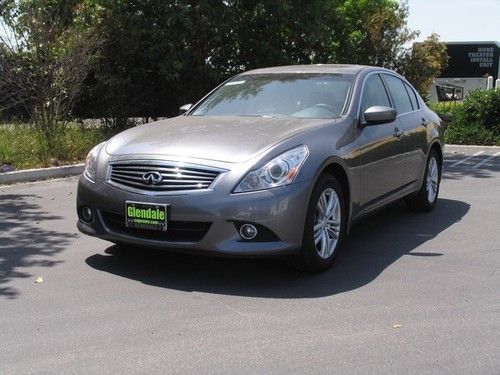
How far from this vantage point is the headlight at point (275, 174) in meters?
4.51

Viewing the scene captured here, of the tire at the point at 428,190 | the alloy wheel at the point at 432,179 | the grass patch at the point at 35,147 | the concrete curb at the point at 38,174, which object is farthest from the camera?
the grass patch at the point at 35,147

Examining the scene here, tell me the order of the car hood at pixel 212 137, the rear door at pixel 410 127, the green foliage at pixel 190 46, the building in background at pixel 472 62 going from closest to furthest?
1. the car hood at pixel 212 137
2. the rear door at pixel 410 127
3. the green foliage at pixel 190 46
4. the building in background at pixel 472 62

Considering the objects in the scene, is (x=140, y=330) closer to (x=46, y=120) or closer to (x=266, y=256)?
(x=266, y=256)

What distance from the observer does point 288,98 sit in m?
5.97

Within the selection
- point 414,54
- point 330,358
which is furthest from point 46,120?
point 414,54

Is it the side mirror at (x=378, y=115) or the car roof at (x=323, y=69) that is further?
the car roof at (x=323, y=69)

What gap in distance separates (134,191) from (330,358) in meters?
1.93

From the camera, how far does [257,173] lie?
454cm

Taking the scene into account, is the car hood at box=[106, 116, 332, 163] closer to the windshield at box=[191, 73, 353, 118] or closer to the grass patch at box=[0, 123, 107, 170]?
the windshield at box=[191, 73, 353, 118]

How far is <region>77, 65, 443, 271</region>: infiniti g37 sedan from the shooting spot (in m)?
4.51

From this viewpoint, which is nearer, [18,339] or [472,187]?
[18,339]

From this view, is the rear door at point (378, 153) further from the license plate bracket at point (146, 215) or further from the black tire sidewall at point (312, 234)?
the license plate bracket at point (146, 215)

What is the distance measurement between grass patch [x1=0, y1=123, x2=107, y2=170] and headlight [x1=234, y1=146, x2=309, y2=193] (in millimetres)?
6275

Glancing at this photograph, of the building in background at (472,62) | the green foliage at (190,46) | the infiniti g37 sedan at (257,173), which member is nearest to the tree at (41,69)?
the green foliage at (190,46)
